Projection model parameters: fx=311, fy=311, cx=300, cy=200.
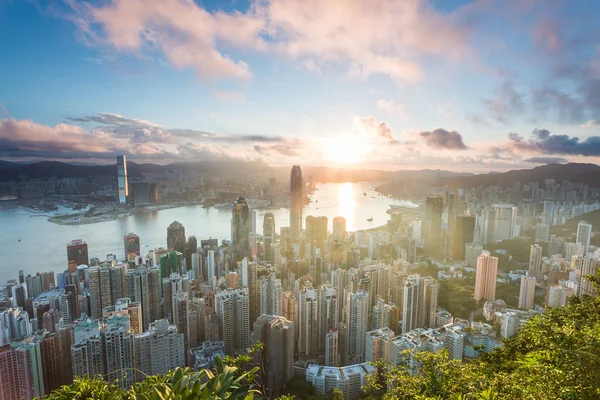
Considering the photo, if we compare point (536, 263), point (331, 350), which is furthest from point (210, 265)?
point (536, 263)

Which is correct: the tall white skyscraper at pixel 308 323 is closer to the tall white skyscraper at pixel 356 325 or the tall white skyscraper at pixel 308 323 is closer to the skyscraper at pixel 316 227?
the tall white skyscraper at pixel 356 325

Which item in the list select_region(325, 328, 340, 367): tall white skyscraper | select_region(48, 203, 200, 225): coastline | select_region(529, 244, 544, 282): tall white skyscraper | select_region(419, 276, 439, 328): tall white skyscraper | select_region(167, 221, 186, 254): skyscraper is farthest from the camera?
select_region(529, 244, 544, 282): tall white skyscraper

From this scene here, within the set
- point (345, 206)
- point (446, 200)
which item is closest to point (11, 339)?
point (345, 206)

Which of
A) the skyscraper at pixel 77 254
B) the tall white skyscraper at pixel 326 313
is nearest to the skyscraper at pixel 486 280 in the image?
the tall white skyscraper at pixel 326 313

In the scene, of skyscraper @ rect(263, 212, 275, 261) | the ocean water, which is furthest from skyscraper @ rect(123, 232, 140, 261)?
skyscraper @ rect(263, 212, 275, 261)

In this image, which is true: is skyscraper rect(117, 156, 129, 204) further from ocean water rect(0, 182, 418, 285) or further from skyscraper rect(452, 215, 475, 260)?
skyscraper rect(452, 215, 475, 260)

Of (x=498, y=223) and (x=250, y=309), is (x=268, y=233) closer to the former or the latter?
(x=250, y=309)

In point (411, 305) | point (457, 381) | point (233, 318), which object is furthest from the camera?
point (411, 305)
